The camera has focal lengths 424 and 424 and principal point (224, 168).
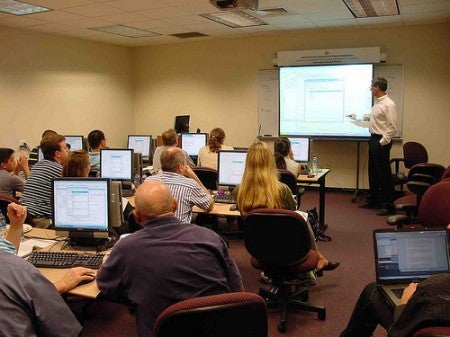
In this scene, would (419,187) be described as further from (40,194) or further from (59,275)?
(40,194)

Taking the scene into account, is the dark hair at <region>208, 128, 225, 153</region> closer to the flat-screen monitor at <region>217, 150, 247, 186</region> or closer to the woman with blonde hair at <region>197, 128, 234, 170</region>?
the woman with blonde hair at <region>197, 128, 234, 170</region>

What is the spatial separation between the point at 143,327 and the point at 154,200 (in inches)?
21.2

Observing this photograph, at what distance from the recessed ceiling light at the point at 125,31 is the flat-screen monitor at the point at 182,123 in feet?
5.37

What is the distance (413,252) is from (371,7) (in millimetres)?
4273

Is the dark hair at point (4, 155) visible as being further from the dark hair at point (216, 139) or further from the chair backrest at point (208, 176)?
the dark hair at point (216, 139)

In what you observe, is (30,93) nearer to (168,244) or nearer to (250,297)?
(168,244)

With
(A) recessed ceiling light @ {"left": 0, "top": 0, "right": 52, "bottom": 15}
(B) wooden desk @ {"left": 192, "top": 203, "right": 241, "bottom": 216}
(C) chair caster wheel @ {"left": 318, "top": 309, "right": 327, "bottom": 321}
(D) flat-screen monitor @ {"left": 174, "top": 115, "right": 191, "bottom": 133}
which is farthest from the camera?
(D) flat-screen monitor @ {"left": 174, "top": 115, "right": 191, "bottom": 133}

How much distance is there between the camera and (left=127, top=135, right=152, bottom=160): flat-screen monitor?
276 inches

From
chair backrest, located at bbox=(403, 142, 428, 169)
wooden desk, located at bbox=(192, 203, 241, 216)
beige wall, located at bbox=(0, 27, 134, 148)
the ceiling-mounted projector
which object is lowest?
wooden desk, located at bbox=(192, 203, 241, 216)

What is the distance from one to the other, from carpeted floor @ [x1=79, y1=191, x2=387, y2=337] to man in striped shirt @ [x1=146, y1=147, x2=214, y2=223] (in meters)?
0.90

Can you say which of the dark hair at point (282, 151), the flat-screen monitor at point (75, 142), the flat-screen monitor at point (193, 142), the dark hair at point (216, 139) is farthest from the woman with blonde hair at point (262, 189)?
the flat-screen monitor at point (75, 142)

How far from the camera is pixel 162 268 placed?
1.68m

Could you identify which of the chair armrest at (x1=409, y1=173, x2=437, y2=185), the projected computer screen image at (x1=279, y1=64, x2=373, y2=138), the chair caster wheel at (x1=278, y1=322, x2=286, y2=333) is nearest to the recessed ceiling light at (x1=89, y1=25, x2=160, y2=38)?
the projected computer screen image at (x1=279, y1=64, x2=373, y2=138)

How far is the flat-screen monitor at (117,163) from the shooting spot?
Answer: 4.71 meters
